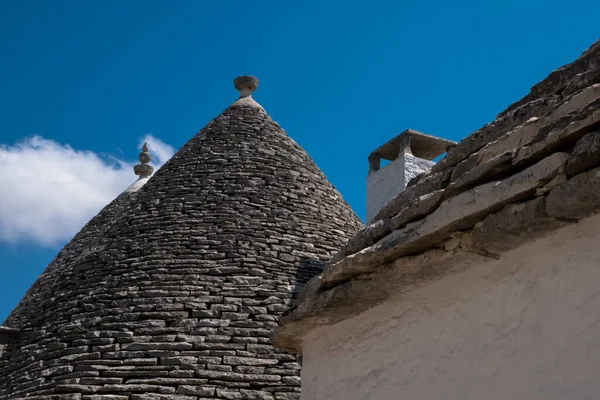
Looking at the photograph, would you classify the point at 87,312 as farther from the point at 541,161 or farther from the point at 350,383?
the point at 541,161

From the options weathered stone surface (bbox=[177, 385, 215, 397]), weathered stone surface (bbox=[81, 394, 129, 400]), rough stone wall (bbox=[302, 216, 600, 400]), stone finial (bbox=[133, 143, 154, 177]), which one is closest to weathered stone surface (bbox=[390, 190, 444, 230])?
rough stone wall (bbox=[302, 216, 600, 400])

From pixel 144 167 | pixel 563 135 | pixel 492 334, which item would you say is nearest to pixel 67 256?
pixel 144 167

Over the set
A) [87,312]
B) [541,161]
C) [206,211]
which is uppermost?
[206,211]

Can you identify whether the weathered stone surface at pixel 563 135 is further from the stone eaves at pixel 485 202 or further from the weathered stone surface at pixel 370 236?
the weathered stone surface at pixel 370 236

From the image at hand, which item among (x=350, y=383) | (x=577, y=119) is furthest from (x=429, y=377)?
(x=577, y=119)

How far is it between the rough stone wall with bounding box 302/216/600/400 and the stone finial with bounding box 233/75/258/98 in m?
8.63

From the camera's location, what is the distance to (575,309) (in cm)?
252

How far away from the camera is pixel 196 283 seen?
8.34 meters

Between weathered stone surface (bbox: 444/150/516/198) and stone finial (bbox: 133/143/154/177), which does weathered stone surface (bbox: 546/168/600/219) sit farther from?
stone finial (bbox: 133/143/154/177)


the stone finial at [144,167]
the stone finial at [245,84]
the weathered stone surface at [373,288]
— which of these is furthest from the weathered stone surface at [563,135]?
the stone finial at [144,167]

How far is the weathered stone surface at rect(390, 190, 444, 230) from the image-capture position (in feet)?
9.82

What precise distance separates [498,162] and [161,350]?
5474 millimetres

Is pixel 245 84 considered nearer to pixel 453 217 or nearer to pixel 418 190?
pixel 418 190

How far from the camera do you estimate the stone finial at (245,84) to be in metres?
11.8
